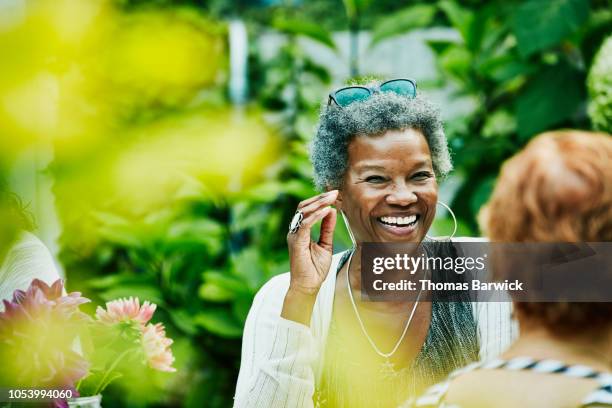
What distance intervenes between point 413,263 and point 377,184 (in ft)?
0.45

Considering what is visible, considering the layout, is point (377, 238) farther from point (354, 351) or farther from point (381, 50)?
point (381, 50)

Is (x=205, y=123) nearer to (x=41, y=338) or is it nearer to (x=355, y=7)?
(x=355, y=7)

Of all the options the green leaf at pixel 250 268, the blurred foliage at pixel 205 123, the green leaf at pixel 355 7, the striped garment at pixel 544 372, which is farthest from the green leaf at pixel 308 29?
the striped garment at pixel 544 372

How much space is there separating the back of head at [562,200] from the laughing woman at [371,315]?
0.97ft

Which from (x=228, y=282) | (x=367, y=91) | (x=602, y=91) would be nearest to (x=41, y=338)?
(x=367, y=91)

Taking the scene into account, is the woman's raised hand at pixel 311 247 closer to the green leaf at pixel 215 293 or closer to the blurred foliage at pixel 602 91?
the blurred foliage at pixel 602 91

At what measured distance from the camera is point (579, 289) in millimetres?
860

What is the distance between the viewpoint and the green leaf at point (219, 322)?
1.96 meters

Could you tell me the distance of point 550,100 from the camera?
1943mm

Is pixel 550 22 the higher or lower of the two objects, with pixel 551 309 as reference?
higher

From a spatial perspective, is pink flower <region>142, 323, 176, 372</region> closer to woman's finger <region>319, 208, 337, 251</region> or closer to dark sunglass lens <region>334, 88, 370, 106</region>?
woman's finger <region>319, 208, 337, 251</region>

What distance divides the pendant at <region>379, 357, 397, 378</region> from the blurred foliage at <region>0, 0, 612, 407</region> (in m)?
0.44

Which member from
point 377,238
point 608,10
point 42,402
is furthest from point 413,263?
point 608,10

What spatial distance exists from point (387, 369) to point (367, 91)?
0.42 metres
